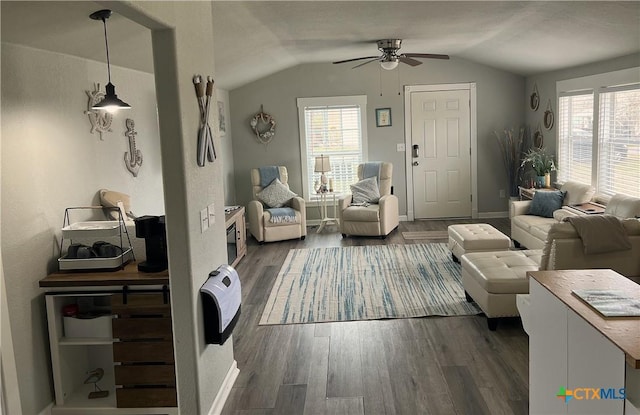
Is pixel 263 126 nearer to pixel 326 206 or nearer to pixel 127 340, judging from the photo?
pixel 326 206

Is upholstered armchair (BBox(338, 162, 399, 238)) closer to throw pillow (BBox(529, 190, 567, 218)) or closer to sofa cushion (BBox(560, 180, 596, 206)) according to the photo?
throw pillow (BBox(529, 190, 567, 218))

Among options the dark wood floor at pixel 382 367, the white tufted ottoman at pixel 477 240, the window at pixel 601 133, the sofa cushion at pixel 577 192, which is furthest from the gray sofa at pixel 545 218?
the dark wood floor at pixel 382 367

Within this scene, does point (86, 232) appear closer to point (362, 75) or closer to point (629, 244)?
point (629, 244)

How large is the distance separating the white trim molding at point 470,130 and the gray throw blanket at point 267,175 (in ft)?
6.75

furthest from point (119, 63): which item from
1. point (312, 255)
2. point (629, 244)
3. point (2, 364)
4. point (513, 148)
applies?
point (513, 148)

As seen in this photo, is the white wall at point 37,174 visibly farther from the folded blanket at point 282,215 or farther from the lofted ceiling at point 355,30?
the folded blanket at point 282,215

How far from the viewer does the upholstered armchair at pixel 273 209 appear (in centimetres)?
748

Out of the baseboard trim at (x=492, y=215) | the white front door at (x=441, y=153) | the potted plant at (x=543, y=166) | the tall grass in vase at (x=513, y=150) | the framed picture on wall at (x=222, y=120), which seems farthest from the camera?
the baseboard trim at (x=492, y=215)

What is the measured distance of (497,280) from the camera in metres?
4.18

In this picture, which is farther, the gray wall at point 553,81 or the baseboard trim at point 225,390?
the gray wall at point 553,81

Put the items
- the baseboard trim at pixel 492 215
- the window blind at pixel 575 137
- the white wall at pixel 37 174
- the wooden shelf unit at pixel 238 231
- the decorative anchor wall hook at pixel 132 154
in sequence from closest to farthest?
the white wall at pixel 37 174 → the decorative anchor wall hook at pixel 132 154 → the wooden shelf unit at pixel 238 231 → the window blind at pixel 575 137 → the baseboard trim at pixel 492 215

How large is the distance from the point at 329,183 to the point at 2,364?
6281 mm

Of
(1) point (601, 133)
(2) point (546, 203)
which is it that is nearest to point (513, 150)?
(2) point (546, 203)

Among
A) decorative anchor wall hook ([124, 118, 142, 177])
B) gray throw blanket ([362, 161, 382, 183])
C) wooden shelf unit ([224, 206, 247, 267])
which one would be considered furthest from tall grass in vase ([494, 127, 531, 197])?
decorative anchor wall hook ([124, 118, 142, 177])
